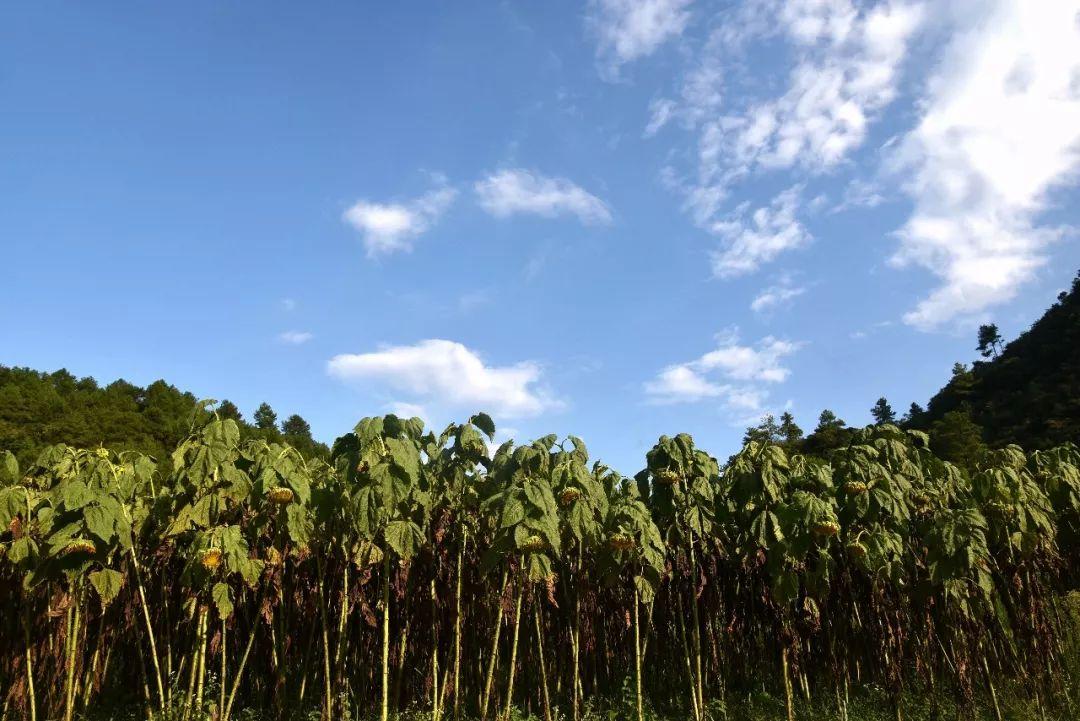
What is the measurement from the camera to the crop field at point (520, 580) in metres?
4.39

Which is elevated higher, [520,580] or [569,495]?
[569,495]

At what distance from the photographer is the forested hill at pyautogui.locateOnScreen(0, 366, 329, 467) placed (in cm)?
3528

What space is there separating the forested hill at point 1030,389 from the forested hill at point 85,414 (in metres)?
38.3

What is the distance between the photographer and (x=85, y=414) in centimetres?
3806

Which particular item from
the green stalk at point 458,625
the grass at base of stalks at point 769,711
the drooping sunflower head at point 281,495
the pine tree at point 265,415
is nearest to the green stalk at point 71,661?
the grass at base of stalks at point 769,711

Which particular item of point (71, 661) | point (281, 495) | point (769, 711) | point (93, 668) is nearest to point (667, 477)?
point (769, 711)

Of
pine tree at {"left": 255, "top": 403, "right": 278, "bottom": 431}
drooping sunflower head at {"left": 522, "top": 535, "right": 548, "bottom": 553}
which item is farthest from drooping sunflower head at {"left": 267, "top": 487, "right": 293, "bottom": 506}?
pine tree at {"left": 255, "top": 403, "right": 278, "bottom": 431}

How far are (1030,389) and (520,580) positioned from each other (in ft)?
167

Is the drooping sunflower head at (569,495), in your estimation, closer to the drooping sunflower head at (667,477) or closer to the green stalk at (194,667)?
the drooping sunflower head at (667,477)

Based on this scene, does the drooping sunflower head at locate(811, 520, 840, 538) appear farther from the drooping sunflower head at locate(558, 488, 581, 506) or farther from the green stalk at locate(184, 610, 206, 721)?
the green stalk at locate(184, 610, 206, 721)

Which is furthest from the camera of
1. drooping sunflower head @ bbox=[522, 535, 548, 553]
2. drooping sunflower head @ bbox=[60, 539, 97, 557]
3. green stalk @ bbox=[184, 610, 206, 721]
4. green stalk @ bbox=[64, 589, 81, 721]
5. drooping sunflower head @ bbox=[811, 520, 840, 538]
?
drooping sunflower head @ bbox=[811, 520, 840, 538]

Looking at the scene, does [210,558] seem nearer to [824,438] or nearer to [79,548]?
[79,548]

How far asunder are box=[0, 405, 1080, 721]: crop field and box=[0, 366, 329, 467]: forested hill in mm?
28492

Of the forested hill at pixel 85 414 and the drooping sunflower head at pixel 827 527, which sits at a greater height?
the forested hill at pixel 85 414
